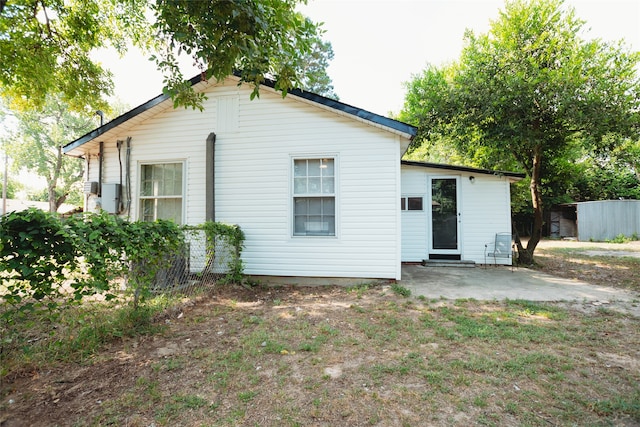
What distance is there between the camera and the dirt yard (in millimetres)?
2016

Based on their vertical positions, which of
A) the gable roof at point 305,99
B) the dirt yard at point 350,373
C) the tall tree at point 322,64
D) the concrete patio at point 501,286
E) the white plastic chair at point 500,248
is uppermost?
the tall tree at point 322,64

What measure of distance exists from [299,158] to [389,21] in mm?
5246

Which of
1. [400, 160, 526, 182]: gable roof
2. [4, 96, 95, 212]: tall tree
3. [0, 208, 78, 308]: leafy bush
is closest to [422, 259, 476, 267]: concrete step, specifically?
[400, 160, 526, 182]: gable roof

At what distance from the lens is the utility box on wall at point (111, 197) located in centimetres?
654

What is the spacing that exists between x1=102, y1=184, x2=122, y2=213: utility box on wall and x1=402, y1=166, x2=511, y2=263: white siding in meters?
7.15

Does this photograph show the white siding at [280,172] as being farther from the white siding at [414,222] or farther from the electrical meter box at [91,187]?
the white siding at [414,222]

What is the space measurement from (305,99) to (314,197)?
6.36 feet

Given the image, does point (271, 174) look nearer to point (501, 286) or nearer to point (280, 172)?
point (280, 172)

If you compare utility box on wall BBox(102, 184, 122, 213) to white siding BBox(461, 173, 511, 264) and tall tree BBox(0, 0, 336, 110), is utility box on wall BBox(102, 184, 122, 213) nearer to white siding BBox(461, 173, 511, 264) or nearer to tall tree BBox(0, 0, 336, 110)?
tall tree BBox(0, 0, 336, 110)

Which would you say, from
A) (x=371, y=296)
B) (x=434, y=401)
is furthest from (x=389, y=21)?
(x=434, y=401)

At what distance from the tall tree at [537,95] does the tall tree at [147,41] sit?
555 centimetres

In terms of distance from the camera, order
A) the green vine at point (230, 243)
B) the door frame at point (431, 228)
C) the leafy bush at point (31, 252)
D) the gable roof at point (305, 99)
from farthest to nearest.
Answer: the door frame at point (431, 228) → the gable roof at point (305, 99) → the green vine at point (230, 243) → the leafy bush at point (31, 252)

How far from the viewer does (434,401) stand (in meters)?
2.15

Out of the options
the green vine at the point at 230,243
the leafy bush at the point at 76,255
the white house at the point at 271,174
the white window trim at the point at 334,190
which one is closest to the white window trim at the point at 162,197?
the white house at the point at 271,174
